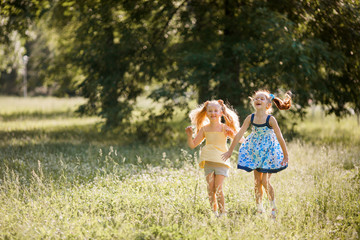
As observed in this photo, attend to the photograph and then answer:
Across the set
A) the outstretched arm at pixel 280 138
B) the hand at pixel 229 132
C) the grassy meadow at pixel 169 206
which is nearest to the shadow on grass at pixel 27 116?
the grassy meadow at pixel 169 206

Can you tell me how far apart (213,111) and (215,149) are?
49 centimetres

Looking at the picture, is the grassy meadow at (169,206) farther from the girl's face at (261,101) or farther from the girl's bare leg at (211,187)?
the girl's face at (261,101)

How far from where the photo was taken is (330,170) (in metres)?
7.05

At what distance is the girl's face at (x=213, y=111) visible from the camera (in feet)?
16.8

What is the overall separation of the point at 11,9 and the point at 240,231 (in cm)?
953

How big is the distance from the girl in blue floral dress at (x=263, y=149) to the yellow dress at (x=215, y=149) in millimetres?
130

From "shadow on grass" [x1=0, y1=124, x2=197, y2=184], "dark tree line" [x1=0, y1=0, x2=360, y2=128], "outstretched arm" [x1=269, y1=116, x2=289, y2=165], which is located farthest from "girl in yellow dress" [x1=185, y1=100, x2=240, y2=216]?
"dark tree line" [x1=0, y1=0, x2=360, y2=128]

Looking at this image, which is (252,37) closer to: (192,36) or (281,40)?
(281,40)

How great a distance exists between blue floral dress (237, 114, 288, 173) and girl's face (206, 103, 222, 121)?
1.58 feet

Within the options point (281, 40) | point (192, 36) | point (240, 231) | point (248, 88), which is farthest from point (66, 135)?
point (240, 231)

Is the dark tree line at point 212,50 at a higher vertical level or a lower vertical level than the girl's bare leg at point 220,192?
higher

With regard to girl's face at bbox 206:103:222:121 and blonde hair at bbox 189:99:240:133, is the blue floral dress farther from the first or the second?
girl's face at bbox 206:103:222:121

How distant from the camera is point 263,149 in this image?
16.6 ft

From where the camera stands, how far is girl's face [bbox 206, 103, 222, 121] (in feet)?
16.8
